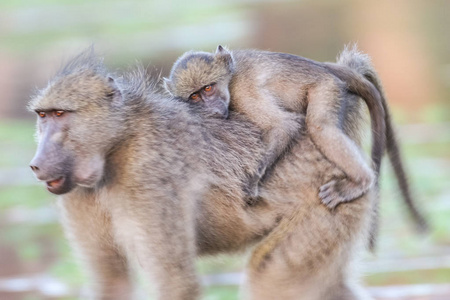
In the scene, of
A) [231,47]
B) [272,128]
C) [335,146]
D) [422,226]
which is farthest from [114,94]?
[231,47]

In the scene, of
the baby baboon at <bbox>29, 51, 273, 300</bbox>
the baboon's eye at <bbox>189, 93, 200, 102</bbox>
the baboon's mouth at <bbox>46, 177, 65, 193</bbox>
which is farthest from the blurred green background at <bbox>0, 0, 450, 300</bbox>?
the baboon's mouth at <bbox>46, 177, 65, 193</bbox>

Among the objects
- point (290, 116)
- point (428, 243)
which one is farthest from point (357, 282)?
point (428, 243)

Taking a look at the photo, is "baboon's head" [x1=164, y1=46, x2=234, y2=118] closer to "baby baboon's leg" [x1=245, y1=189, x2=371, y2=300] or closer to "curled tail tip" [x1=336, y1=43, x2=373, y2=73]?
"curled tail tip" [x1=336, y1=43, x2=373, y2=73]

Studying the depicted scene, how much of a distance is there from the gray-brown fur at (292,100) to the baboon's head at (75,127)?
57 centimetres

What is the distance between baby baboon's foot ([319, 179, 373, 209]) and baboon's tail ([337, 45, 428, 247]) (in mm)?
423

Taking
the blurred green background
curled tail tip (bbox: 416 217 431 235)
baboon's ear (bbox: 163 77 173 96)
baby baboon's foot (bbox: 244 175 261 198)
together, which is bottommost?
the blurred green background

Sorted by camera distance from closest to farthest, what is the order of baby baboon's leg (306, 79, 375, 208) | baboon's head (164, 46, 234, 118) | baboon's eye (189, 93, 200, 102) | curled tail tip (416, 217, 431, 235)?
1. baby baboon's leg (306, 79, 375, 208)
2. baboon's head (164, 46, 234, 118)
3. baboon's eye (189, 93, 200, 102)
4. curled tail tip (416, 217, 431, 235)

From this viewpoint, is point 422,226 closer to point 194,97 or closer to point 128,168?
point 194,97

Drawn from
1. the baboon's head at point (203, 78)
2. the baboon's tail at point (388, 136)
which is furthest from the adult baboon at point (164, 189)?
the baboon's tail at point (388, 136)

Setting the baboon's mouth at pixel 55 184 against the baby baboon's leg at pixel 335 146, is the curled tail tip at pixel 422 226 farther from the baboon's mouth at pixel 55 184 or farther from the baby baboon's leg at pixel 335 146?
the baboon's mouth at pixel 55 184

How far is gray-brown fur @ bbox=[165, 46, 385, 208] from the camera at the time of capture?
12.6 ft

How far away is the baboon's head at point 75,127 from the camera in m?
3.45

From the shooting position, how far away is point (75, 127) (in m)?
3.53

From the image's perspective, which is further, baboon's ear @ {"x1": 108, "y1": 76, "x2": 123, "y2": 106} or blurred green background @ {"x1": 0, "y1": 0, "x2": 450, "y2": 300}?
blurred green background @ {"x1": 0, "y1": 0, "x2": 450, "y2": 300}
